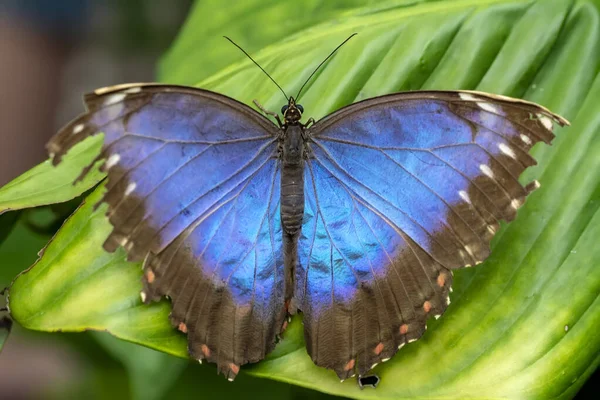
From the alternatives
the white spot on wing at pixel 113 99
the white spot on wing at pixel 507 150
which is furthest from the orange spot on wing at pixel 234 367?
the white spot on wing at pixel 507 150

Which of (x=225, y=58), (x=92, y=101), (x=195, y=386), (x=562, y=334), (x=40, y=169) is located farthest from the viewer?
(x=195, y=386)

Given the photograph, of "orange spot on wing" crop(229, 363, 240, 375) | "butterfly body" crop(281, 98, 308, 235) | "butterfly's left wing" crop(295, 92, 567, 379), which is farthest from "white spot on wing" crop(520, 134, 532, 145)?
"orange spot on wing" crop(229, 363, 240, 375)

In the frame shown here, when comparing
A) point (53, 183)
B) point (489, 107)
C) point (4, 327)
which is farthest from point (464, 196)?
point (4, 327)

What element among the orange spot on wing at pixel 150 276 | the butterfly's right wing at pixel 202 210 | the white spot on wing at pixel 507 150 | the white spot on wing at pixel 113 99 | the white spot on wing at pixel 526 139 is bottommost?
the orange spot on wing at pixel 150 276

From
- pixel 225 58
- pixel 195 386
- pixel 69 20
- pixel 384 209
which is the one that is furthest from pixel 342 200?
pixel 69 20

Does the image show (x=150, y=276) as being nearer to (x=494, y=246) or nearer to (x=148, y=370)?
(x=148, y=370)

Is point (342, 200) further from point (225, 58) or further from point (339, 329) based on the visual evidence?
point (225, 58)

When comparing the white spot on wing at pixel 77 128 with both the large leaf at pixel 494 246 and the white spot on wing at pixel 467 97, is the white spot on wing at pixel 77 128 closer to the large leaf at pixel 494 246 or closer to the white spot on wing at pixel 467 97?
the large leaf at pixel 494 246
